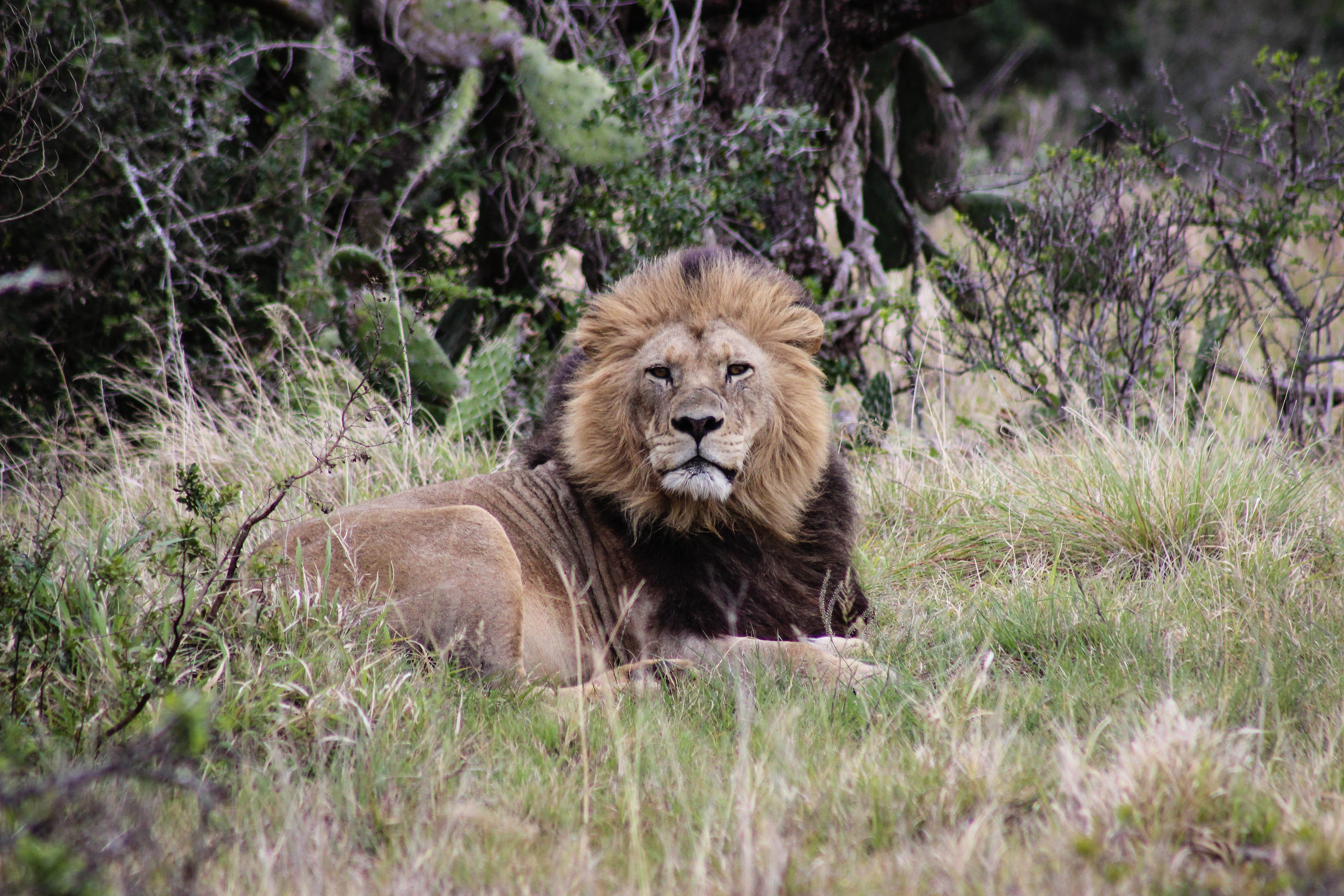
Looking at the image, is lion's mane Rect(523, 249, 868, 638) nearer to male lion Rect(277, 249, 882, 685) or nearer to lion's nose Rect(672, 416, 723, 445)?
male lion Rect(277, 249, 882, 685)

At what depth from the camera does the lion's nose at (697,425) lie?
395 cm

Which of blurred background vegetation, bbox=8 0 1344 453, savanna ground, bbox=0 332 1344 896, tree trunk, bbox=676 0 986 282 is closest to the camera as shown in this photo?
savanna ground, bbox=0 332 1344 896

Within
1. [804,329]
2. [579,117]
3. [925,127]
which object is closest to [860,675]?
[804,329]

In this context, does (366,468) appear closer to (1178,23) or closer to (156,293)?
(156,293)

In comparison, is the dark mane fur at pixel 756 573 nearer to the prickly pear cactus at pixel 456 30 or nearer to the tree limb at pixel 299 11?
the prickly pear cactus at pixel 456 30

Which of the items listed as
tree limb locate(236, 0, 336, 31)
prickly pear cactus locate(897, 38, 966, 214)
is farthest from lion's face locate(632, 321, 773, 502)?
prickly pear cactus locate(897, 38, 966, 214)

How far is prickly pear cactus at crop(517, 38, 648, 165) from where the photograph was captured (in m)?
6.80

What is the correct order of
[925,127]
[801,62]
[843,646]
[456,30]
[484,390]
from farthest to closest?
[925,127] < [801,62] < [456,30] < [484,390] < [843,646]

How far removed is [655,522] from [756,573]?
0.44 metres

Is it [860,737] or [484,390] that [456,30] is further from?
[860,737]

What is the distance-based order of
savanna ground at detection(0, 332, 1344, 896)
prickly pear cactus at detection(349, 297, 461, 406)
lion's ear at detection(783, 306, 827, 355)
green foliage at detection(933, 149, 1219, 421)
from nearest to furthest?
savanna ground at detection(0, 332, 1344, 896)
lion's ear at detection(783, 306, 827, 355)
prickly pear cactus at detection(349, 297, 461, 406)
green foliage at detection(933, 149, 1219, 421)

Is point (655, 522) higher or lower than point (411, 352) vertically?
higher

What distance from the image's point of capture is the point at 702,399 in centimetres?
397

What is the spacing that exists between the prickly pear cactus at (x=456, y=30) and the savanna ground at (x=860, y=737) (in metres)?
3.40
